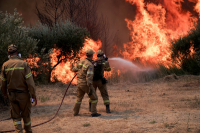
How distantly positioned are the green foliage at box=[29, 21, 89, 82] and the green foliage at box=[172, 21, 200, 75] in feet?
20.8

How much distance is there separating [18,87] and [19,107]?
0.43 metres

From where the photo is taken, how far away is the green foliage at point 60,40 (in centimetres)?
1409

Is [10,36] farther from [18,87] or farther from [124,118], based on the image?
[124,118]

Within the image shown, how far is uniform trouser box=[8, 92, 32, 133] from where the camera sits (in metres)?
4.56

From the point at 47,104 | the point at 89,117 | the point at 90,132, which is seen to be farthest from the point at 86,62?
the point at 47,104

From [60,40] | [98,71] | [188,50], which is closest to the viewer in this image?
[98,71]

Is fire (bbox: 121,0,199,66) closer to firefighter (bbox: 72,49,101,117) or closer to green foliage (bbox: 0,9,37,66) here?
green foliage (bbox: 0,9,37,66)

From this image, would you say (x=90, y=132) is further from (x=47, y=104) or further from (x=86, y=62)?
(x=47, y=104)

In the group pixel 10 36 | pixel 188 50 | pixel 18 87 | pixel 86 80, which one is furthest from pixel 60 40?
pixel 18 87

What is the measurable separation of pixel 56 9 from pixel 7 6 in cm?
441

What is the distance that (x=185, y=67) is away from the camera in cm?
1560

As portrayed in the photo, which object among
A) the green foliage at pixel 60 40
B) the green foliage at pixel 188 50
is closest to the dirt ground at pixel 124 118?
the green foliage at pixel 60 40

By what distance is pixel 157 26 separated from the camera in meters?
18.2

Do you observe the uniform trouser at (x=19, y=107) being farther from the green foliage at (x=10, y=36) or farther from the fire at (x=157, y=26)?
the fire at (x=157, y=26)
